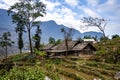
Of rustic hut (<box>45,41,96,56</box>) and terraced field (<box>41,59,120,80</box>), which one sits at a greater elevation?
rustic hut (<box>45,41,96,56</box>)

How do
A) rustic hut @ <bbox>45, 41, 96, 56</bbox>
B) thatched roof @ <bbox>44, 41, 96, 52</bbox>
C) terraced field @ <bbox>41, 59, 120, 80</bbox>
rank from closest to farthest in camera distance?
terraced field @ <bbox>41, 59, 120, 80</bbox> < rustic hut @ <bbox>45, 41, 96, 56</bbox> < thatched roof @ <bbox>44, 41, 96, 52</bbox>

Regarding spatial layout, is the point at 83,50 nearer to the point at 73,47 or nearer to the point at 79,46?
the point at 79,46

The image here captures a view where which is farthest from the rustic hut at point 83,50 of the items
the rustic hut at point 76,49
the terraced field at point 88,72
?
the terraced field at point 88,72

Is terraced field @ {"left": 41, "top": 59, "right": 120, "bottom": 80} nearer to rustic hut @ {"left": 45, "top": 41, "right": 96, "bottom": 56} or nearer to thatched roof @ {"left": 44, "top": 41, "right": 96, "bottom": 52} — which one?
rustic hut @ {"left": 45, "top": 41, "right": 96, "bottom": 56}

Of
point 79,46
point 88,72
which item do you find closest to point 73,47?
point 79,46

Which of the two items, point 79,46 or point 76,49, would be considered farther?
point 79,46

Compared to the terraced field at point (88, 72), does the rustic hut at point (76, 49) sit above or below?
above

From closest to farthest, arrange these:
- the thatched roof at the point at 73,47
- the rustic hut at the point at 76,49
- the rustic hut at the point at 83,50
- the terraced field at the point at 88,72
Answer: the terraced field at the point at 88,72, the rustic hut at the point at 83,50, the rustic hut at the point at 76,49, the thatched roof at the point at 73,47

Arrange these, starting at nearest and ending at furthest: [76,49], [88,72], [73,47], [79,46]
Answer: [88,72]
[76,49]
[79,46]
[73,47]

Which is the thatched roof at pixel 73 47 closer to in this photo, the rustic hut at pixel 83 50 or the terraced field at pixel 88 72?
the rustic hut at pixel 83 50

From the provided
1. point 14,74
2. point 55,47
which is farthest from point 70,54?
point 14,74

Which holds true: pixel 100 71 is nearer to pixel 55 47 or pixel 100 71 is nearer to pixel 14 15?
pixel 14 15

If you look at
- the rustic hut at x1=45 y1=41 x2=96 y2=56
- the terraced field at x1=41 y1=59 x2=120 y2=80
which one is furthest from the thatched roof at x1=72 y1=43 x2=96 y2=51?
the terraced field at x1=41 y1=59 x2=120 y2=80

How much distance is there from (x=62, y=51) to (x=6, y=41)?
29.2 m
